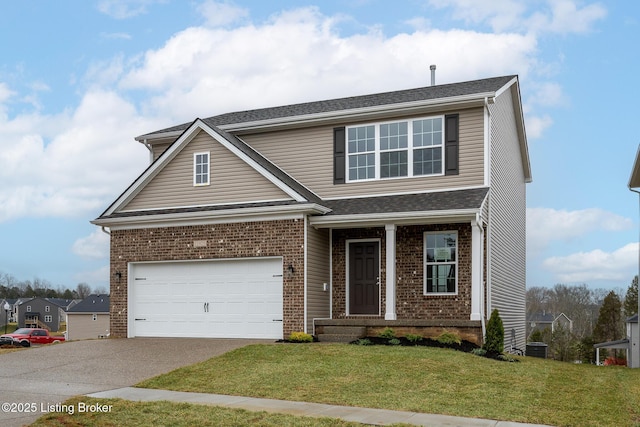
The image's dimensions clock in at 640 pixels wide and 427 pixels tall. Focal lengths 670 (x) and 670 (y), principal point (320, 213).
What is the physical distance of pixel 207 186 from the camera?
745 inches

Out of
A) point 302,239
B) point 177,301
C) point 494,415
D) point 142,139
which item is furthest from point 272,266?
point 494,415

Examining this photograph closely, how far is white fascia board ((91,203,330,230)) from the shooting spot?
17.3 metres

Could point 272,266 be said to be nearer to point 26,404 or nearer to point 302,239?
point 302,239

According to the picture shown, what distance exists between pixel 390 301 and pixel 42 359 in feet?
27.5

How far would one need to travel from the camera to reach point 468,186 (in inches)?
694

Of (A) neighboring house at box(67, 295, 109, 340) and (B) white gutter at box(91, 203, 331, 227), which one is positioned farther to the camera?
(A) neighboring house at box(67, 295, 109, 340)

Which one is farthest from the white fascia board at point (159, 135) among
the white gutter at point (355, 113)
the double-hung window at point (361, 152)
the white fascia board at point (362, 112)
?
the double-hung window at point (361, 152)

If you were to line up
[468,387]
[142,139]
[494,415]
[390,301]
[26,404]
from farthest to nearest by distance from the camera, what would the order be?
[142,139] < [390,301] < [468,387] < [26,404] < [494,415]

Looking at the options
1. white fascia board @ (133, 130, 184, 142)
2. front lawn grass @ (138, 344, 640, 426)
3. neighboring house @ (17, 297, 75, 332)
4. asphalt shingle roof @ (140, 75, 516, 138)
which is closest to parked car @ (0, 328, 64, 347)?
white fascia board @ (133, 130, 184, 142)

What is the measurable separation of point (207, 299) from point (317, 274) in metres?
3.21

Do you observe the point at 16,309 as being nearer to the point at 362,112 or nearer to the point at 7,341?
the point at 7,341

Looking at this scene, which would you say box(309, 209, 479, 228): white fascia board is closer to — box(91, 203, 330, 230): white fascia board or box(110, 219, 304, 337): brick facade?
box(91, 203, 330, 230): white fascia board

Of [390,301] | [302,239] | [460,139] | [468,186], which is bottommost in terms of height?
[390,301]

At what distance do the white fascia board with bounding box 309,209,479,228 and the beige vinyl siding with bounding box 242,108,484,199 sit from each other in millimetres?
1460
